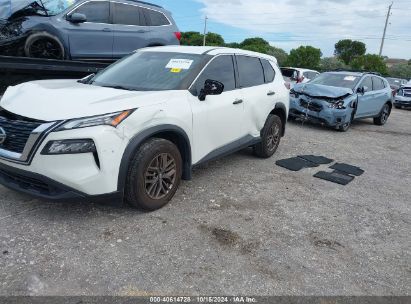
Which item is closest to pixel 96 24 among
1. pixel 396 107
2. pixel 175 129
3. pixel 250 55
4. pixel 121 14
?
pixel 121 14

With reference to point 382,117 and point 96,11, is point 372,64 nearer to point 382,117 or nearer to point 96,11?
point 382,117

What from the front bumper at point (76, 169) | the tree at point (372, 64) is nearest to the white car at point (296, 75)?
the front bumper at point (76, 169)

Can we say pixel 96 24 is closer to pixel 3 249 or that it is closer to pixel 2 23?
pixel 2 23

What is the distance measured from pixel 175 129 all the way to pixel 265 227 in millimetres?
1366

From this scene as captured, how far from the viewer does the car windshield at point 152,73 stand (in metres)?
4.16

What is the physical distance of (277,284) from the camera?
291 centimetres

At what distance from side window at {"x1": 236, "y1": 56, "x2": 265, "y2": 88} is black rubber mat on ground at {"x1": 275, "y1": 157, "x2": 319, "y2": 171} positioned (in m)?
1.38

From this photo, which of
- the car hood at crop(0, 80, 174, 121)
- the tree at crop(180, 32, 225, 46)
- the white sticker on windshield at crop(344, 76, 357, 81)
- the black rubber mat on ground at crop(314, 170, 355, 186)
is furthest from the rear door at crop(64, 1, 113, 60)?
the tree at crop(180, 32, 225, 46)

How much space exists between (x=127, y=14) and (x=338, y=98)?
5491 mm

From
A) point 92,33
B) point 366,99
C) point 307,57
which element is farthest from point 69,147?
point 307,57

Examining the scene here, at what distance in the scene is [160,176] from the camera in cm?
385

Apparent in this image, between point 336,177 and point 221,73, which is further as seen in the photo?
point 336,177

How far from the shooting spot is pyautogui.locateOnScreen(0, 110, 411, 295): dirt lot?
284cm

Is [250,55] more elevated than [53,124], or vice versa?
[250,55]
